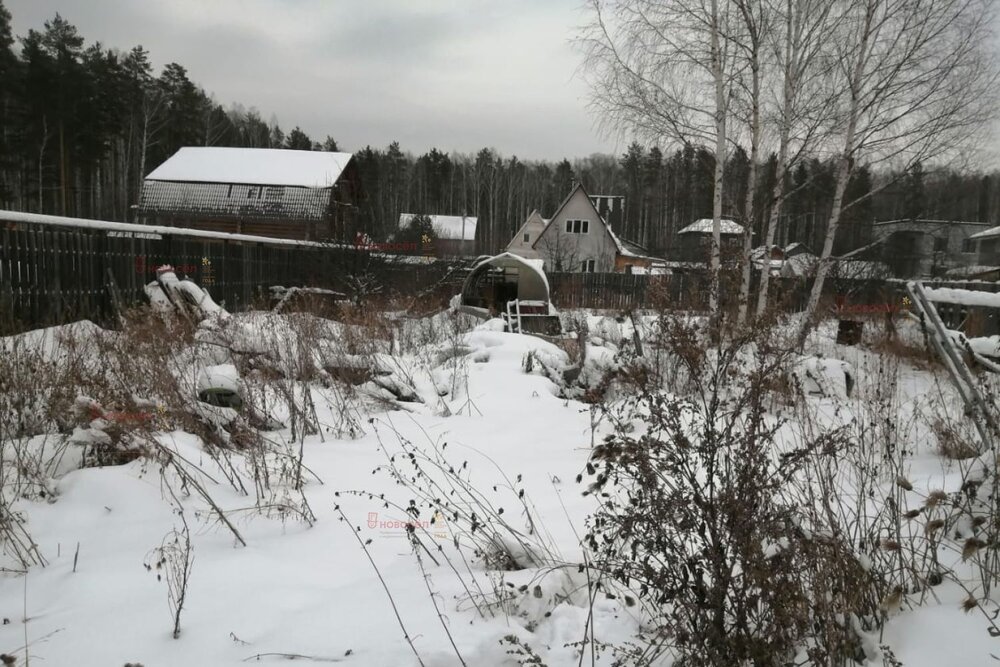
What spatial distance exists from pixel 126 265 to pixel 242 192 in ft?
61.3

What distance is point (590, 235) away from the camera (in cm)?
3650

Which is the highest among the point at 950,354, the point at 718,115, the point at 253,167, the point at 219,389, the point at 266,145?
the point at 266,145

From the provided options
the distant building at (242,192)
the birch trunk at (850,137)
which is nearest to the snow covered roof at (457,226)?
the distant building at (242,192)

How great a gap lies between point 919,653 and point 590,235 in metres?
35.8

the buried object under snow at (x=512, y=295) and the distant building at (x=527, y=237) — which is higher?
the distant building at (x=527, y=237)

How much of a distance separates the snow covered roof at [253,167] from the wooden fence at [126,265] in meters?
12.4

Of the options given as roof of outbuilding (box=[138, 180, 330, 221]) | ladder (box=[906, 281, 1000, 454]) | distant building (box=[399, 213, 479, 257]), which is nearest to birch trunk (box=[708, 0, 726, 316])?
ladder (box=[906, 281, 1000, 454])

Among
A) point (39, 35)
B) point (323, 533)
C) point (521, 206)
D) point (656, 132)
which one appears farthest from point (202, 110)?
point (323, 533)

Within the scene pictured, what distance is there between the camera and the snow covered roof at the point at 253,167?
26438 millimetres

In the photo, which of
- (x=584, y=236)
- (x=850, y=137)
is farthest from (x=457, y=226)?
(x=850, y=137)

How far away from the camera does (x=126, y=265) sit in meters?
9.41

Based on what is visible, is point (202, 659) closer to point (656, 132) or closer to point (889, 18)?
point (656, 132)

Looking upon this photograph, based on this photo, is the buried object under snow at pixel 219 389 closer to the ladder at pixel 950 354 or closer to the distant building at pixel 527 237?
the ladder at pixel 950 354

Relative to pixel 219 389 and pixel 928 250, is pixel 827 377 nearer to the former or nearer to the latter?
pixel 219 389
